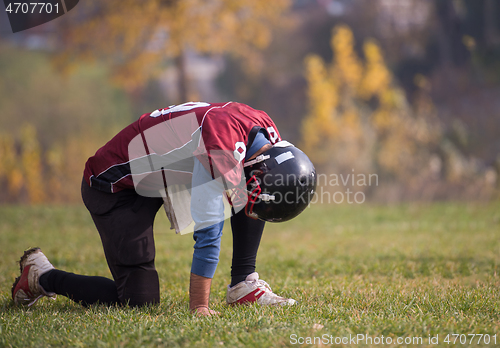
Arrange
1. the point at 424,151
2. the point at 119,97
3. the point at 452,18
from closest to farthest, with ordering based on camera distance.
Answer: the point at 424,151
the point at 452,18
the point at 119,97

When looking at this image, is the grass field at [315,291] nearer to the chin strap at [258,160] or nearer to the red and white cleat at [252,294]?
the red and white cleat at [252,294]

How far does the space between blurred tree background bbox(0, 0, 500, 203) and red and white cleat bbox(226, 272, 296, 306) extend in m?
8.55

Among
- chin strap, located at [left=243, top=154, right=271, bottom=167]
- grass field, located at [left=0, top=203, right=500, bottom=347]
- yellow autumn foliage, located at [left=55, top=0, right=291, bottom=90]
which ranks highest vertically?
yellow autumn foliage, located at [left=55, top=0, right=291, bottom=90]

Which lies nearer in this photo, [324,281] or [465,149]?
[324,281]

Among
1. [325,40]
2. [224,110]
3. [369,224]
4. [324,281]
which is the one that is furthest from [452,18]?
[224,110]

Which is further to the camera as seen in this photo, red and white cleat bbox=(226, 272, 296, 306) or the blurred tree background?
the blurred tree background

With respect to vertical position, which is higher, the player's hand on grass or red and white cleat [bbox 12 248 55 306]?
red and white cleat [bbox 12 248 55 306]

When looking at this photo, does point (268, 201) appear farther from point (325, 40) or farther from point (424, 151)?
point (325, 40)

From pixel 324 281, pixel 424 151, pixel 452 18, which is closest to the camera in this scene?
pixel 324 281

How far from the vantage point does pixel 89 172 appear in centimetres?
303

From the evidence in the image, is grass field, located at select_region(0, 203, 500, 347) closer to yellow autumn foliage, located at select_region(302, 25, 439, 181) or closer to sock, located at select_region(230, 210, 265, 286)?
sock, located at select_region(230, 210, 265, 286)

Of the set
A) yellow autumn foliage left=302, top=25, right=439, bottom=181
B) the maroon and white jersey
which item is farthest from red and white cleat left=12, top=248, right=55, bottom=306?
yellow autumn foliage left=302, top=25, right=439, bottom=181

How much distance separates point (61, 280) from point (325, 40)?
1451 centimetres

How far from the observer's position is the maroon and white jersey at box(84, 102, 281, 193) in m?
2.49
